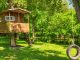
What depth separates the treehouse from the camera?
2920 cm

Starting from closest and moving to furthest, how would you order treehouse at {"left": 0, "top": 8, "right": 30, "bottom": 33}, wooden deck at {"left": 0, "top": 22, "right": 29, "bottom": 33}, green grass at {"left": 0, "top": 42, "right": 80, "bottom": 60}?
green grass at {"left": 0, "top": 42, "right": 80, "bottom": 60}, wooden deck at {"left": 0, "top": 22, "right": 29, "bottom": 33}, treehouse at {"left": 0, "top": 8, "right": 30, "bottom": 33}

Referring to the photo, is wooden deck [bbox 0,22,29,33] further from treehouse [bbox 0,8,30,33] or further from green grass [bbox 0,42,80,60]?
green grass [bbox 0,42,80,60]

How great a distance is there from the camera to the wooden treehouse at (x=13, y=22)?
2922 cm

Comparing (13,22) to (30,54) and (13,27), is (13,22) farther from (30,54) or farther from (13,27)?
(30,54)

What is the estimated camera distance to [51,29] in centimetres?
4047

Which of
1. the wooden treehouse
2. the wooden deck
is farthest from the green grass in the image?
the wooden treehouse

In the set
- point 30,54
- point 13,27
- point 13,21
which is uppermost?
point 13,21

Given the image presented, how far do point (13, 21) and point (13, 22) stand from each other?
25cm

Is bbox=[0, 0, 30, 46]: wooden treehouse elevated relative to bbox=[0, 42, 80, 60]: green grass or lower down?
elevated

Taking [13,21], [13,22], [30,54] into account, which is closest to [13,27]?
[13,22]

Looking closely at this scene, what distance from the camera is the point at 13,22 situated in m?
30.3

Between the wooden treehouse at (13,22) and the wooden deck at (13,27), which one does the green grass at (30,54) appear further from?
the wooden treehouse at (13,22)

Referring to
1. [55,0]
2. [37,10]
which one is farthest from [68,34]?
[55,0]

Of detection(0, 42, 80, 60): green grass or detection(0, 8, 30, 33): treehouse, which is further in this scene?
detection(0, 8, 30, 33): treehouse
